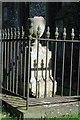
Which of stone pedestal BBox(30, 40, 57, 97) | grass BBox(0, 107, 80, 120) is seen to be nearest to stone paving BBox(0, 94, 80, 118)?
grass BBox(0, 107, 80, 120)

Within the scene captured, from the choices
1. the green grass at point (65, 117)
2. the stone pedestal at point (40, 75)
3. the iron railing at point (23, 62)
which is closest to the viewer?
the green grass at point (65, 117)

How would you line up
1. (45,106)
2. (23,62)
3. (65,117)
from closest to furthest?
(65,117) → (45,106) → (23,62)

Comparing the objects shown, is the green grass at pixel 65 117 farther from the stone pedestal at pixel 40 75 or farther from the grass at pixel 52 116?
the stone pedestal at pixel 40 75

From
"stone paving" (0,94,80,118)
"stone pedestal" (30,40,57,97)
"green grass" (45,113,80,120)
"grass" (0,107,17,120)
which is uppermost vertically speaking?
"stone pedestal" (30,40,57,97)

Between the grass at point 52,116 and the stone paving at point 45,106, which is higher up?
the stone paving at point 45,106

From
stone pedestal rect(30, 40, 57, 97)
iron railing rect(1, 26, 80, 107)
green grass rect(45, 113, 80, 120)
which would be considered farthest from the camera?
stone pedestal rect(30, 40, 57, 97)

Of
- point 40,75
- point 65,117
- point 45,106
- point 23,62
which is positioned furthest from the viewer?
point 23,62

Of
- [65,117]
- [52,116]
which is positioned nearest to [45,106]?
[52,116]

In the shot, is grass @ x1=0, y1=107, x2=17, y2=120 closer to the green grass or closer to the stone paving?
the stone paving

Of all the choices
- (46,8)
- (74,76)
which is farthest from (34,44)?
(46,8)

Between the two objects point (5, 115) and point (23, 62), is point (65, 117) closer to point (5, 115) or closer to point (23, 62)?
point (5, 115)

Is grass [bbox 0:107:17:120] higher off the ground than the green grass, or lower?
lower

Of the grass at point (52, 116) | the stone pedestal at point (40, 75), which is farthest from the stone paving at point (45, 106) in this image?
the stone pedestal at point (40, 75)

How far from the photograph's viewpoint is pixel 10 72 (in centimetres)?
640
